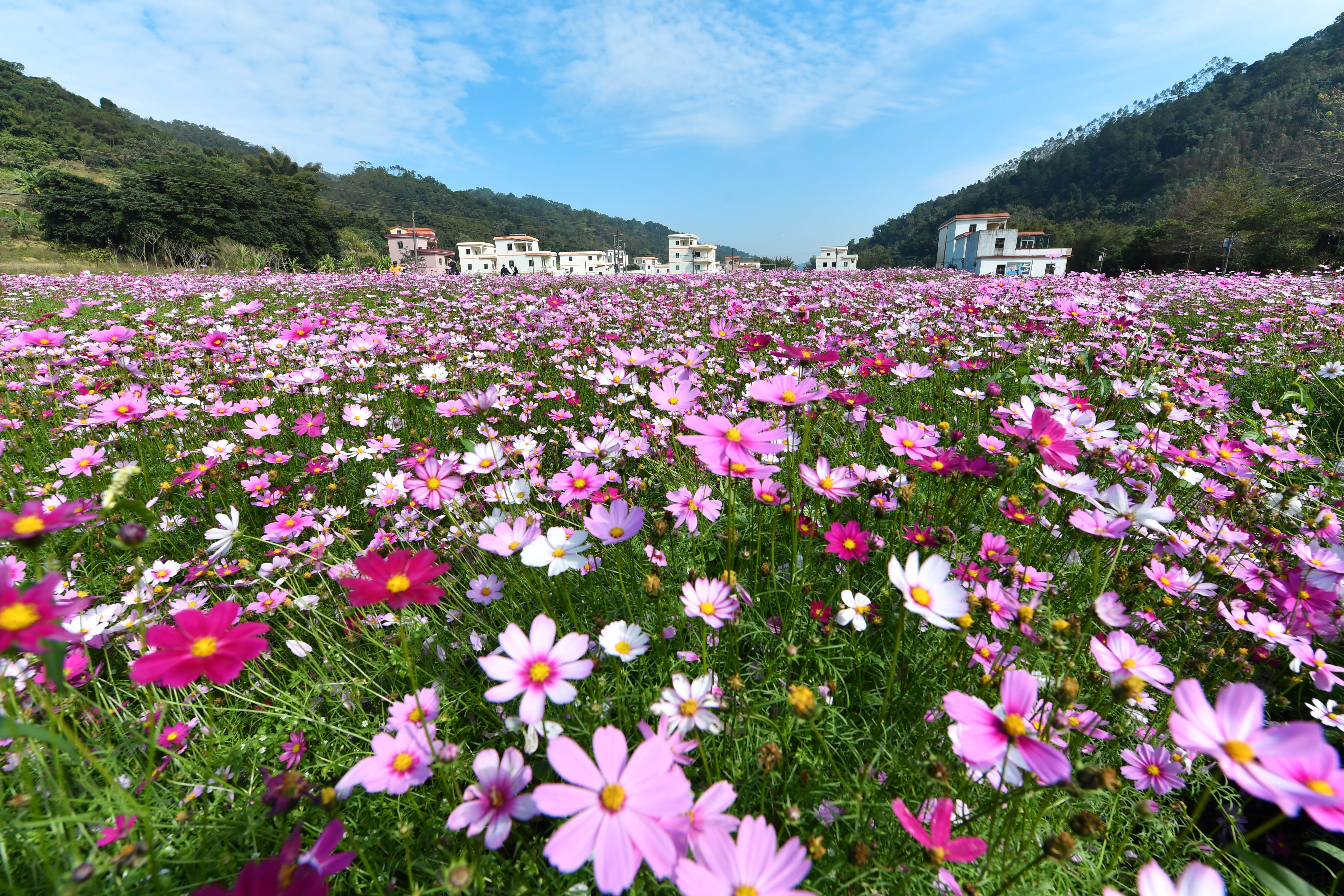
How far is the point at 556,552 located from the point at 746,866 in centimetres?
66

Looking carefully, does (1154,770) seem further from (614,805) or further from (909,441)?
(614,805)

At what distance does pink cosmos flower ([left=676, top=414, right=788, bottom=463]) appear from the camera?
1.01 metres

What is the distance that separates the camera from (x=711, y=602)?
106 cm

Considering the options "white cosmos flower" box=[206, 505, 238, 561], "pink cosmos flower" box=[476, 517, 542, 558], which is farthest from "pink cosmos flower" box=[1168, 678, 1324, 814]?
"white cosmos flower" box=[206, 505, 238, 561]

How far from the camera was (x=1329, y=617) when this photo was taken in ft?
3.82

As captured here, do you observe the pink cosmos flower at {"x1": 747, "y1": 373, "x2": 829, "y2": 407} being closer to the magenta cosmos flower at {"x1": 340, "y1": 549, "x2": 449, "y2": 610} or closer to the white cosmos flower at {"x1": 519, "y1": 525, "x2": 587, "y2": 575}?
the white cosmos flower at {"x1": 519, "y1": 525, "x2": 587, "y2": 575}

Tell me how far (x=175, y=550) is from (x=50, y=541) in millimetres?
326

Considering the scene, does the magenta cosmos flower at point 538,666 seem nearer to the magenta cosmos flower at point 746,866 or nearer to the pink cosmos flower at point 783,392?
the magenta cosmos flower at point 746,866

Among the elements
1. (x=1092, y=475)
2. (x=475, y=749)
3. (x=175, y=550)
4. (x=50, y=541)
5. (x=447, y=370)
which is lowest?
(x=475, y=749)

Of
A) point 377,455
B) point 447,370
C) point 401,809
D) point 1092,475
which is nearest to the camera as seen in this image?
point 401,809

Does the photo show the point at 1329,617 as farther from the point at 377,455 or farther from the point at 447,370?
the point at 447,370

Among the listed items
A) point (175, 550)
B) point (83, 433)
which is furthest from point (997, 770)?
point (83, 433)

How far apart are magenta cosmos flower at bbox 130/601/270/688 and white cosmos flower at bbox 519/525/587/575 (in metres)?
0.42

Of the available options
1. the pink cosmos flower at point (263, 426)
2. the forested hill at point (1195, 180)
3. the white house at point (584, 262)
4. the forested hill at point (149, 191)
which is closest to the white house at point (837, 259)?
the forested hill at point (1195, 180)
